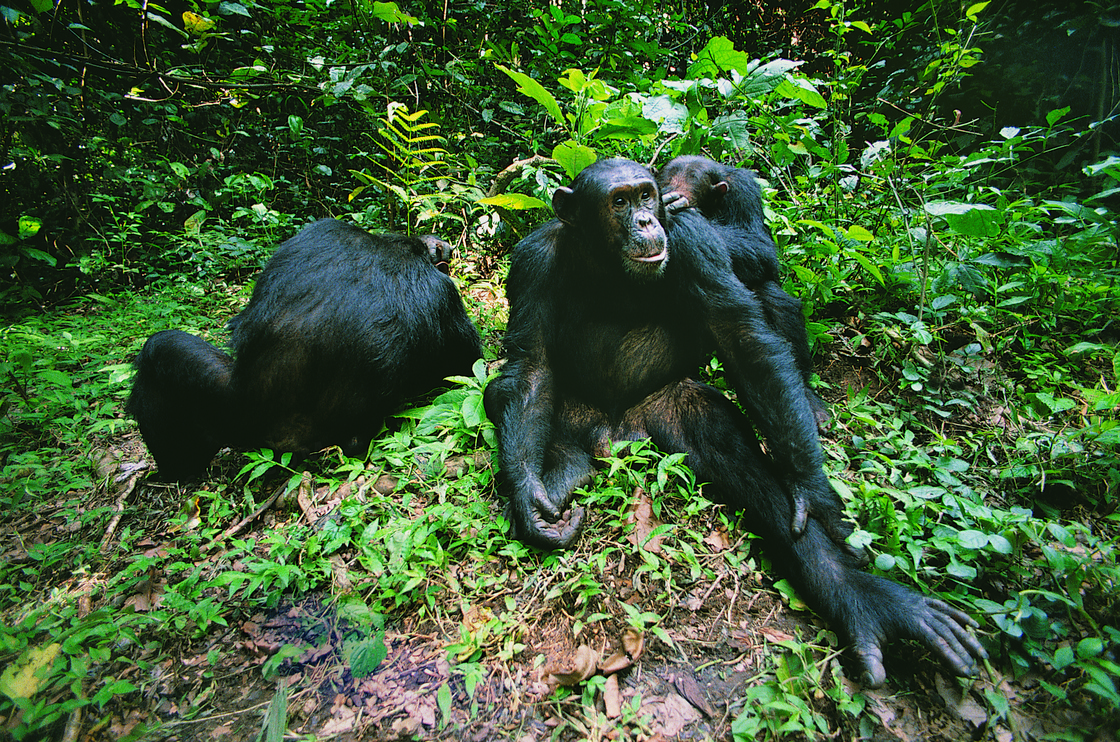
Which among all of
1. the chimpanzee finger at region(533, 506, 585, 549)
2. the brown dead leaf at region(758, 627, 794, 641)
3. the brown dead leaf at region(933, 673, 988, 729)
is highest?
the chimpanzee finger at region(533, 506, 585, 549)

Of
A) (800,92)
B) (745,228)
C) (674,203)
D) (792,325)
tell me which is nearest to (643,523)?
(792,325)

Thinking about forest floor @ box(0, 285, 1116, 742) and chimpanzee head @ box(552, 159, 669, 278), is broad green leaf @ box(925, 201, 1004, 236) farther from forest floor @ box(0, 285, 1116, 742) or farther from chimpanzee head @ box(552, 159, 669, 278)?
forest floor @ box(0, 285, 1116, 742)

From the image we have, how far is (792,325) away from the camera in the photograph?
348cm

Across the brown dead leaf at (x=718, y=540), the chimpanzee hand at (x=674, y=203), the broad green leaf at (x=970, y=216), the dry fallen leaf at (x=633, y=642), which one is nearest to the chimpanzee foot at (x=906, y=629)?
the brown dead leaf at (x=718, y=540)

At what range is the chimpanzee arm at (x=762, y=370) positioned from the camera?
2541 millimetres

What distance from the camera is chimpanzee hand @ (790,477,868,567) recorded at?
244 centimetres

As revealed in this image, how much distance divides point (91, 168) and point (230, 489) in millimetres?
6138

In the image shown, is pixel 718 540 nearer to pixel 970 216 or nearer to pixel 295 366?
pixel 970 216

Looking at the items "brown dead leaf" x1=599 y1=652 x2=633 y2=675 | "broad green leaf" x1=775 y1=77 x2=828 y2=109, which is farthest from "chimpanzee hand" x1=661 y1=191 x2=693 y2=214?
"brown dead leaf" x1=599 y1=652 x2=633 y2=675

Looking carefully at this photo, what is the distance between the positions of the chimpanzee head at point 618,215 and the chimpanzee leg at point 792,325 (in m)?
1.01

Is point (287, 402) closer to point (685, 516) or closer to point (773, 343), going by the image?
point (685, 516)

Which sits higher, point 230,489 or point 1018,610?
point 1018,610

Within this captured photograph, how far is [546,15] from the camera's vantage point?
19.9ft

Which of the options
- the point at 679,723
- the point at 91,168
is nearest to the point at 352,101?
the point at 91,168
